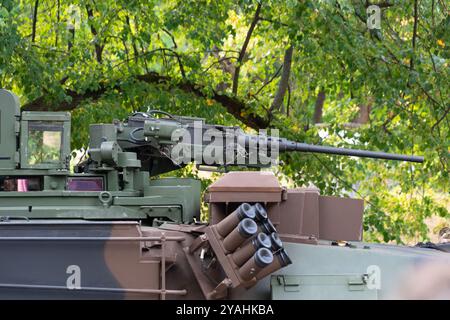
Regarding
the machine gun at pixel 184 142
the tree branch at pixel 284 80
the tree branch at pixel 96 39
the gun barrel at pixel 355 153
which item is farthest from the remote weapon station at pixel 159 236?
the tree branch at pixel 284 80

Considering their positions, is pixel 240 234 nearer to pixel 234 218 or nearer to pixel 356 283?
pixel 234 218

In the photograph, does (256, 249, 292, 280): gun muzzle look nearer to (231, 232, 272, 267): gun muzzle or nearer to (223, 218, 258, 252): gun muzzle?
(231, 232, 272, 267): gun muzzle

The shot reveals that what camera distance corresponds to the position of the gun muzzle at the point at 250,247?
25.1ft

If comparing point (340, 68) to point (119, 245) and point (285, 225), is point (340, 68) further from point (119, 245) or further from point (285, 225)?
point (119, 245)

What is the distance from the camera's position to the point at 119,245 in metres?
7.94

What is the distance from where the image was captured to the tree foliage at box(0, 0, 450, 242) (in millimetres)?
13219

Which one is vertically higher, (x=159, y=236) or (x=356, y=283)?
(x=159, y=236)

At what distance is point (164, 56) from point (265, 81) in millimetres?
3036

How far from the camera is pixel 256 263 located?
754 centimetres

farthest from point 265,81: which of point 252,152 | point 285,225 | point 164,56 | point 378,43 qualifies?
point 285,225

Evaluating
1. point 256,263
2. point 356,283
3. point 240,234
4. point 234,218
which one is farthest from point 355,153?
point 256,263

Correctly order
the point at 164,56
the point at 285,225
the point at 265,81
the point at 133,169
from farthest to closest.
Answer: the point at 265,81, the point at 164,56, the point at 133,169, the point at 285,225

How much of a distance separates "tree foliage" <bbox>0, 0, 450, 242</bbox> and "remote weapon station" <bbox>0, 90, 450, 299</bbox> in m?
Answer: 3.51

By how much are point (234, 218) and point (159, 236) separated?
70 cm
